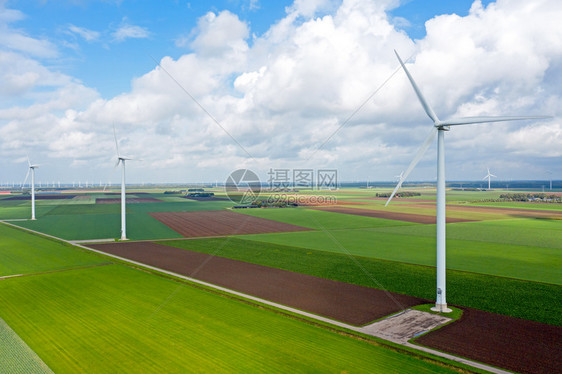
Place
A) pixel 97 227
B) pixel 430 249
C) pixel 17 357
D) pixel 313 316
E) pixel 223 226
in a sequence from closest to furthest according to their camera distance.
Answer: pixel 17 357 → pixel 313 316 → pixel 430 249 → pixel 97 227 → pixel 223 226

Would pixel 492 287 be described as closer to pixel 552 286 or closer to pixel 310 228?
pixel 552 286

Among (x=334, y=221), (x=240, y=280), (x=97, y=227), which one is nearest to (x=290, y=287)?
(x=240, y=280)

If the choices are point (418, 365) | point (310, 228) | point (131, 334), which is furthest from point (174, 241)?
point (418, 365)

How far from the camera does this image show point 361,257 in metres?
40.5

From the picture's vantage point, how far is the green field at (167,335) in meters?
16.8

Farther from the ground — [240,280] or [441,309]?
[441,309]

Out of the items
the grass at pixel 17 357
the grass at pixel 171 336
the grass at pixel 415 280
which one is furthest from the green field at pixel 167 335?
the grass at pixel 415 280

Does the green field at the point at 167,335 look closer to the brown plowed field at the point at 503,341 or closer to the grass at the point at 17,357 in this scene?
the grass at the point at 17,357

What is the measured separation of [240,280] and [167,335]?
1151cm

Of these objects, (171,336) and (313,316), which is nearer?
(171,336)

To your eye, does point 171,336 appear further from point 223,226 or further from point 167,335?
point 223,226

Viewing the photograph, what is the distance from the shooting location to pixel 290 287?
29.0 m

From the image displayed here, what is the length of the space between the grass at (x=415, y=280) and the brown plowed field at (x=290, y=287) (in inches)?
71.3

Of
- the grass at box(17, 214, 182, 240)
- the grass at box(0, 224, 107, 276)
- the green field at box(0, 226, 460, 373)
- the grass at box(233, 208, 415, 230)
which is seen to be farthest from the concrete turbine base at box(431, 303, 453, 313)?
the grass at box(17, 214, 182, 240)
